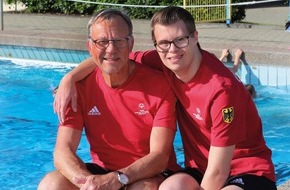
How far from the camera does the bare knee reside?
3.67 m

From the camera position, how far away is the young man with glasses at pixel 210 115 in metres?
3.50

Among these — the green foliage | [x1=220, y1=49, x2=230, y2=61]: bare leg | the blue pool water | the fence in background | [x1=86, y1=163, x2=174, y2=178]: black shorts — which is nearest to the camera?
[x1=86, y1=163, x2=174, y2=178]: black shorts

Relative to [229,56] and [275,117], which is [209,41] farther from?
[275,117]

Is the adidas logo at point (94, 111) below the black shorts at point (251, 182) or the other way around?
the other way around

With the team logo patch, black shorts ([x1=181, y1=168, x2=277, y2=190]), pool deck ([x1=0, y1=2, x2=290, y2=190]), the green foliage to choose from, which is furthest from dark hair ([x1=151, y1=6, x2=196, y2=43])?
the green foliage

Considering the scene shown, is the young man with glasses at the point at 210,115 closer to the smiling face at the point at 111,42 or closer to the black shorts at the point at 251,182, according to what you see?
the black shorts at the point at 251,182

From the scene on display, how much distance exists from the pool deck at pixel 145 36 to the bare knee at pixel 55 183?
5750 mm

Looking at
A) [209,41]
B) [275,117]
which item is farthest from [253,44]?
[275,117]

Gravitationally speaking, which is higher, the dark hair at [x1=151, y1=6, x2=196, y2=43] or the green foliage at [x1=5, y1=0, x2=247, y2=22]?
the dark hair at [x1=151, y1=6, x2=196, y2=43]

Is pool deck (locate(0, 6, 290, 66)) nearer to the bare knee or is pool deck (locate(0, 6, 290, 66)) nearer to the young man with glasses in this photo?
the young man with glasses

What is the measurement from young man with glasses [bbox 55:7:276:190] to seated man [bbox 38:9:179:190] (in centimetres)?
15

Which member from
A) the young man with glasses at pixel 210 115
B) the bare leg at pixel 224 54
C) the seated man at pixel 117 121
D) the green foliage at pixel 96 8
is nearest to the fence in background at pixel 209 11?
the green foliage at pixel 96 8

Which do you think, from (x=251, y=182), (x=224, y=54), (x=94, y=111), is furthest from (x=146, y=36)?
(x=251, y=182)

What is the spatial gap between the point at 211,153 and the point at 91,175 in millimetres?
650
